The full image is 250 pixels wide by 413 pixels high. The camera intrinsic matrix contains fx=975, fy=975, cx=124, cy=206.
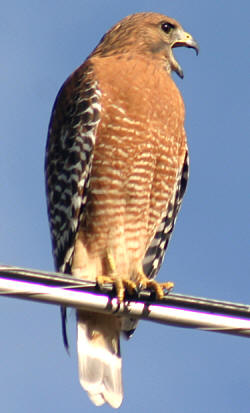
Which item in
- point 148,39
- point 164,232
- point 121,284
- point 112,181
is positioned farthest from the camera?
point 148,39

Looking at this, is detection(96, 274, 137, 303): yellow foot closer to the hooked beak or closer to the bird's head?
the bird's head

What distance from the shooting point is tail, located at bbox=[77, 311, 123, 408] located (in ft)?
20.6

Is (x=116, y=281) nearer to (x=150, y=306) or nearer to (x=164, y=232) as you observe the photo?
(x=150, y=306)

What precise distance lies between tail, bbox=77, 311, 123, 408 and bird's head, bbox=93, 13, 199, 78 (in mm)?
2305

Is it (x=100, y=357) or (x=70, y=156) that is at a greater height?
(x=70, y=156)

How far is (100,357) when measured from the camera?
6531 millimetres

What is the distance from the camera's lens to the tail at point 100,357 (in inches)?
248

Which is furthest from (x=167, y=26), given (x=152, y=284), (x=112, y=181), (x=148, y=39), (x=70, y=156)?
(x=152, y=284)

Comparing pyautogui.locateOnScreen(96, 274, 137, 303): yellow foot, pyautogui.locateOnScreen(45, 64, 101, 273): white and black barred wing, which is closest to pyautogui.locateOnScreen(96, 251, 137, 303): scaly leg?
pyautogui.locateOnScreen(96, 274, 137, 303): yellow foot

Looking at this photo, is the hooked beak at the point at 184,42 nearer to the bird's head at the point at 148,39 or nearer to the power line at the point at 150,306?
the bird's head at the point at 148,39

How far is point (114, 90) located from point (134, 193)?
802 mm

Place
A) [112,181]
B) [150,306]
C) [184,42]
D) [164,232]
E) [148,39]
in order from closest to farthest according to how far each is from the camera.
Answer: [150,306]
[112,181]
[164,232]
[148,39]
[184,42]

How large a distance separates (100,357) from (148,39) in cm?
296

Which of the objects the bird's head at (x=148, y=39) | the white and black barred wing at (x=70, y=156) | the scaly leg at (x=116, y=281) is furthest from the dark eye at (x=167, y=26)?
the scaly leg at (x=116, y=281)
